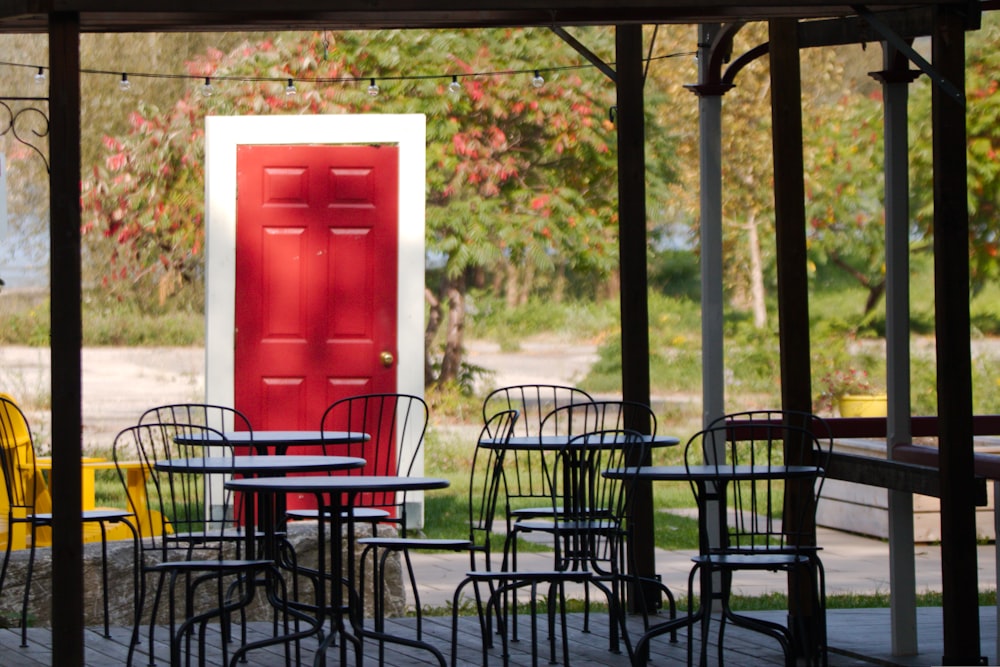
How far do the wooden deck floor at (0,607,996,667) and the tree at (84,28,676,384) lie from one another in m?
6.70

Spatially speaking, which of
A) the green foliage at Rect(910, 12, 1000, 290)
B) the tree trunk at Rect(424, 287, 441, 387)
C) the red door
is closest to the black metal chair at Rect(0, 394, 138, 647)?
the red door

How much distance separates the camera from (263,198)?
829 centimetres

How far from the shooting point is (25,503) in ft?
20.2

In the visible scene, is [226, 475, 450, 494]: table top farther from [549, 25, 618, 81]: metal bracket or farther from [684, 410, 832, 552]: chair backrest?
[549, 25, 618, 81]: metal bracket

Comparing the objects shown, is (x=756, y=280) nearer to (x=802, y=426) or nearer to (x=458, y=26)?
(x=802, y=426)

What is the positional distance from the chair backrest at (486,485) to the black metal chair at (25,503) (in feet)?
4.19

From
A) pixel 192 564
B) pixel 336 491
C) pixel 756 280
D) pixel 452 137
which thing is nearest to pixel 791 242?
pixel 336 491

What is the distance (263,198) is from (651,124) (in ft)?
22.4

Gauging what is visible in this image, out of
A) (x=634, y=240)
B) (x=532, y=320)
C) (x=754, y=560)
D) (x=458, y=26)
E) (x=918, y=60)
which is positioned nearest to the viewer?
(x=918, y=60)

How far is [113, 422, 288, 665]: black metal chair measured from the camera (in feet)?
15.7

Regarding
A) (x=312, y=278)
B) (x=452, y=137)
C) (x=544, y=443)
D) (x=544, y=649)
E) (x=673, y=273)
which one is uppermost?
(x=452, y=137)

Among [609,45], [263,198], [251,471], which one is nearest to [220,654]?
[251,471]

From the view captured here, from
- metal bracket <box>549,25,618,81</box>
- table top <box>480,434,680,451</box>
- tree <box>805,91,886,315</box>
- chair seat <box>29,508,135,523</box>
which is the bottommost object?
chair seat <box>29,508,135,523</box>

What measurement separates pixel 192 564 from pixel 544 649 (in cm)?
147
